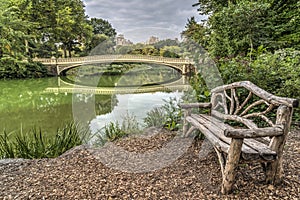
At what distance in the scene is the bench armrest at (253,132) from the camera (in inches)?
51.2

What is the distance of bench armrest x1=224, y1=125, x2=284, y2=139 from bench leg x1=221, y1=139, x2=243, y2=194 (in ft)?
0.16

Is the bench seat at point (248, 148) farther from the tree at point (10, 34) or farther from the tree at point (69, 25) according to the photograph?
the tree at point (69, 25)

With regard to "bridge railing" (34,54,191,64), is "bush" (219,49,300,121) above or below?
below

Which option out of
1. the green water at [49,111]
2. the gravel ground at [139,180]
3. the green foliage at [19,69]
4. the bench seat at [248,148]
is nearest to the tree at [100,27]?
the green foliage at [19,69]

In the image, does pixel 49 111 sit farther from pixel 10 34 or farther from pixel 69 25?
pixel 69 25

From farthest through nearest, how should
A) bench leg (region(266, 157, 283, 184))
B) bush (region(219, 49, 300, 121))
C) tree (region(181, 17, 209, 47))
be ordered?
tree (region(181, 17, 209, 47)), bush (region(219, 49, 300, 121)), bench leg (region(266, 157, 283, 184))

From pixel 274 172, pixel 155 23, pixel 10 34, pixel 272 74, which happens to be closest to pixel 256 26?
pixel 155 23

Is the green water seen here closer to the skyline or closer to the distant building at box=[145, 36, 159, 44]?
the distant building at box=[145, 36, 159, 44]

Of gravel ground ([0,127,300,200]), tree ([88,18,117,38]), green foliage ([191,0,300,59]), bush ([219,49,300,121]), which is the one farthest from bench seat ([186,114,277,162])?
tree ([88,18,117,38])

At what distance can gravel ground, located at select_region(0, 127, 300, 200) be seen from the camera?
1.57m

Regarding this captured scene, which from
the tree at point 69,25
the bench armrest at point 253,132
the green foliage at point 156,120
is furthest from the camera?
the tree at point 69,25

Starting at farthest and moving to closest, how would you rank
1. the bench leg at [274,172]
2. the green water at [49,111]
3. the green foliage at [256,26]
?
1. the green foliage at [256,26]
2. the green water at [49,111]
3. the bench leg at [274,172]

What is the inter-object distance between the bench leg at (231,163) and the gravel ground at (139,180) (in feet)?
0.23

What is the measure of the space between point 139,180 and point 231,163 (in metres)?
0.84
